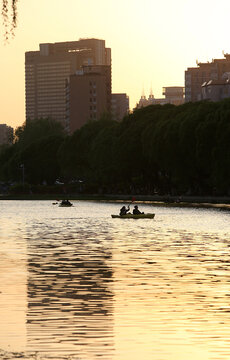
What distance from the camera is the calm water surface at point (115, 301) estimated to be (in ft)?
74.6

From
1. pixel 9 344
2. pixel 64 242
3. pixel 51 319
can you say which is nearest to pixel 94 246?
pixel 64 242

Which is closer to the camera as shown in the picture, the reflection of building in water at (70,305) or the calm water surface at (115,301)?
the calm water surface at (115,301)

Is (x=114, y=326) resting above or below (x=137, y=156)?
below

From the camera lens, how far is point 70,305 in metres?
30.6

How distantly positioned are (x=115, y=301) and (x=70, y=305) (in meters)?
1.80

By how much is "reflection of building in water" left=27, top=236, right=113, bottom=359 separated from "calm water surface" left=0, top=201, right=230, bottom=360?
0.08ft

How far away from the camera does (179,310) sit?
97.3ft

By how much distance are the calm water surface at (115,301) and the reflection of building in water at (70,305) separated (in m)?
0.02

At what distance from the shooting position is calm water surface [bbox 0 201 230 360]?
74.6 ft

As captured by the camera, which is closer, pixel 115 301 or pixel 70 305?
pixel 70 305

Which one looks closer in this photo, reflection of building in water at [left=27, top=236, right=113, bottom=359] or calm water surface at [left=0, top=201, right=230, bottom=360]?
calm water surface at [left=0, top=201, right=230, bottom=360]

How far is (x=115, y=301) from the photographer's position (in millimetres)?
→ 31891

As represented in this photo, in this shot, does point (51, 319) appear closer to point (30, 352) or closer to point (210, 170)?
point (30, 352)

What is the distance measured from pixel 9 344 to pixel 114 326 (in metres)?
3.89
